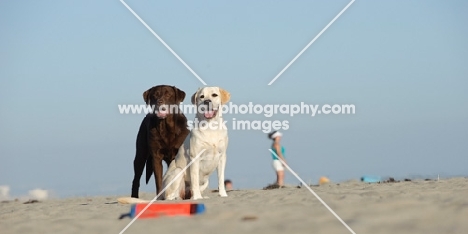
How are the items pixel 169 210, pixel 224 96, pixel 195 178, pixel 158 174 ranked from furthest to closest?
pixel 158 174 → pixel 224 96 → pixel 195 178 → pixel 169 210

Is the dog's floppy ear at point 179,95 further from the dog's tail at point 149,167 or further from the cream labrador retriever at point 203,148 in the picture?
the dog's tail at point 149,167

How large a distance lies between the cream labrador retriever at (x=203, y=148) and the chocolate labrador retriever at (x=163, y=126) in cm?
45

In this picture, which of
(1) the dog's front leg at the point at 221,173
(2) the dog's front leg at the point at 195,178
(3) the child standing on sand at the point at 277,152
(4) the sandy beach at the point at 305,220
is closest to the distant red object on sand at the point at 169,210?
(4) the sandy beach at the point at 305,220

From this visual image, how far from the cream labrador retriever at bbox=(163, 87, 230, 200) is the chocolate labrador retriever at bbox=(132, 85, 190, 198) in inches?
17.6

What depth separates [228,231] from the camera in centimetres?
599

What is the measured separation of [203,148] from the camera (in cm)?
1060

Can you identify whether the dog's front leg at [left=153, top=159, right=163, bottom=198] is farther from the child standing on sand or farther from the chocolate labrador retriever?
the child standing on sand

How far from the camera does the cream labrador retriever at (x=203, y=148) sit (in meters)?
10.6

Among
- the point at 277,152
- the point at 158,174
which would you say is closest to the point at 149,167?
the point at 158,174

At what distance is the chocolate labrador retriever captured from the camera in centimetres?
1136

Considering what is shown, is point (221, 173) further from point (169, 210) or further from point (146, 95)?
point (169, 210)

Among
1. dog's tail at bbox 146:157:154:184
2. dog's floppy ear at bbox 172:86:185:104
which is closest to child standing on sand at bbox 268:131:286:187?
dog's tail at bbox 146:157:154:184

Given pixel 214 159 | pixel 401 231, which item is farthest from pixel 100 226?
pixel 214 159

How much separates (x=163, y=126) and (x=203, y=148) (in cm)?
105
